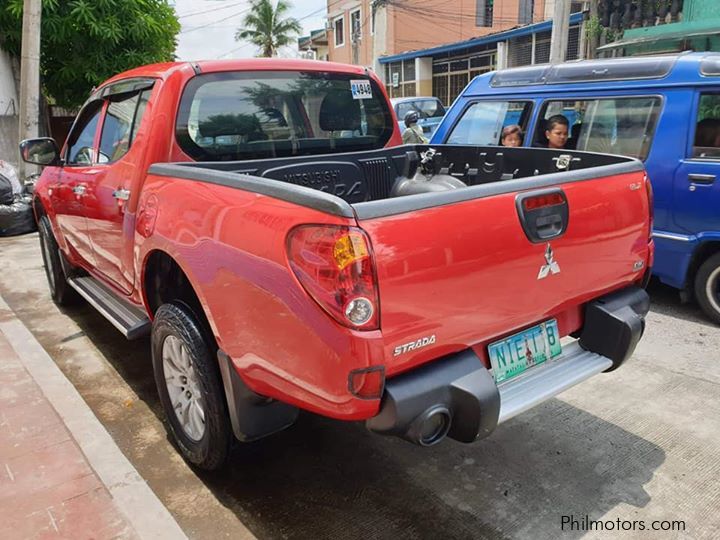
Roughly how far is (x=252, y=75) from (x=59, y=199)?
6.60 feet

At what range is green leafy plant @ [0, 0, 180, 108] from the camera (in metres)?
10.9

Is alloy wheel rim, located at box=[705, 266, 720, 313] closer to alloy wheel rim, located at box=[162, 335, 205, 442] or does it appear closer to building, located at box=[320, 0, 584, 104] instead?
alloy wheel rim, located at box=[162, 335, 205, 442]

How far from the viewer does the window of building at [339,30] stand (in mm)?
36719

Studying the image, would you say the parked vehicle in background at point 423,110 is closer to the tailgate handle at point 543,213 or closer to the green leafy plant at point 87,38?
the green leafy plant at point 87,38

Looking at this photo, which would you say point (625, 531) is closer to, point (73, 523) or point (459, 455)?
point (459, 455)

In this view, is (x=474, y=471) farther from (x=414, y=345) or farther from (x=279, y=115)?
(x=279, y=115)

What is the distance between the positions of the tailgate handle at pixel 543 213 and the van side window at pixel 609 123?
2.93 meters

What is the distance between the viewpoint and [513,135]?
18.4 ft

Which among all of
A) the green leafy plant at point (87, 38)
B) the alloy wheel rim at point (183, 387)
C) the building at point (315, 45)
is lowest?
the alloy wheel rim at point (183, 387)

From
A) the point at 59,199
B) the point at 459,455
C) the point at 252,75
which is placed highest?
the point at 252,75

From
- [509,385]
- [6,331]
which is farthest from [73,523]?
[6,331]

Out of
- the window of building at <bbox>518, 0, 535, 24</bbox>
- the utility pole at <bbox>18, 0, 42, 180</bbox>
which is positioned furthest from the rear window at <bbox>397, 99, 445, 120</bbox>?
the window of building at <bbox>518, 0, 535, 24</bbox>

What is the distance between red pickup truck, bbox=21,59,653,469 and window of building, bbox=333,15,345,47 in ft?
116

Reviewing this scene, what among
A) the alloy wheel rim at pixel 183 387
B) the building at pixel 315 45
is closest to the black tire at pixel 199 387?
the alloy wheel rim at pixel 183 387
